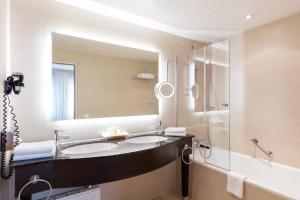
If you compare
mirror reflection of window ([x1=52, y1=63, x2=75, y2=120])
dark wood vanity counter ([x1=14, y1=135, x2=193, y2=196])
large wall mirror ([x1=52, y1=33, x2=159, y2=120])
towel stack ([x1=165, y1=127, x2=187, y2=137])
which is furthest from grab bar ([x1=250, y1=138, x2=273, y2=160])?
mirror reflection of window ([x1=52, y1=63, x2=75, y2=120])

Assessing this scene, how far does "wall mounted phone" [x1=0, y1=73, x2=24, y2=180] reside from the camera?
135 cm

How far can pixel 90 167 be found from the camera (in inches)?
58.2

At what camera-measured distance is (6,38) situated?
1.59m

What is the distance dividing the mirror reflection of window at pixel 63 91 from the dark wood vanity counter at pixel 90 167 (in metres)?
0.57

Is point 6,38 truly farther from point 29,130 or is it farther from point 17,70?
point 29,130

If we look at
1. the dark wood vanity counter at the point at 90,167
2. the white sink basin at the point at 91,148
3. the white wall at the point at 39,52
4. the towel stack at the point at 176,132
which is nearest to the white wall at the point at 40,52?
the white wall at the point at 39,52

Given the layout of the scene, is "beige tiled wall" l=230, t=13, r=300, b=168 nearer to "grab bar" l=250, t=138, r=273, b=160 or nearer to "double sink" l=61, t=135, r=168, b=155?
"grab bar" l=250, t=138, r=273, b=160

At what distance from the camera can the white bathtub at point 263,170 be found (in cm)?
219

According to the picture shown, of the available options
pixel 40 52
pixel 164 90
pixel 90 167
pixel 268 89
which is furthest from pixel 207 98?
pixel 40 52

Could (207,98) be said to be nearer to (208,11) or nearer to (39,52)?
(208,11)

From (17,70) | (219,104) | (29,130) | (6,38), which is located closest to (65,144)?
(29,130)

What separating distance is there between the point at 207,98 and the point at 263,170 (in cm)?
119

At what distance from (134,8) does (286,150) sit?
2.54 m

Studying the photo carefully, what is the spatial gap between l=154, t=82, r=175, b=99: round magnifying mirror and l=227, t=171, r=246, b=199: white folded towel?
4.24 feet
